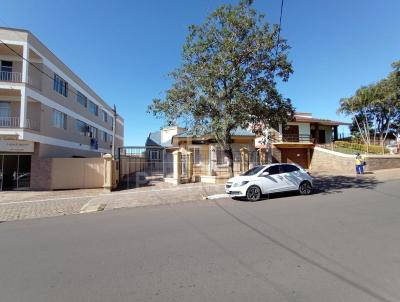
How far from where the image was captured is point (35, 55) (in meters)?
21.9

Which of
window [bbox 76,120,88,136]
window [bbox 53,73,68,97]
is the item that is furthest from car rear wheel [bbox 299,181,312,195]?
window [bbox 76,120,88,136]

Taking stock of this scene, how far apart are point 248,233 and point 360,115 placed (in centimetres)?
3771

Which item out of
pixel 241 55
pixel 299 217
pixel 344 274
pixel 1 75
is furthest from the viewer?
pixel 1 75

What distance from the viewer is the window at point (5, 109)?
21616 mm

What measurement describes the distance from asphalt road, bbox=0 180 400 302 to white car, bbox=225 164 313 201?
343 cm

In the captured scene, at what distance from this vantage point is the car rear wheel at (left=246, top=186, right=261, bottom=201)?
12.9m

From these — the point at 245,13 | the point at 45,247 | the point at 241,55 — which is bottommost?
the point at 45,247

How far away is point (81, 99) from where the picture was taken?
31922 mm

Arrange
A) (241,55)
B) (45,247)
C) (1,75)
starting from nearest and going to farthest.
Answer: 1. (45,247)
2. (241,55)
3. (1,75)

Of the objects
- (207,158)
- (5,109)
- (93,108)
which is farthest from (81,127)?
(207,158)

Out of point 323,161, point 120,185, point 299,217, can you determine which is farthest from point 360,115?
point 299,217

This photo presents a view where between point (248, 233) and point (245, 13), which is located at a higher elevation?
point (245, 13)

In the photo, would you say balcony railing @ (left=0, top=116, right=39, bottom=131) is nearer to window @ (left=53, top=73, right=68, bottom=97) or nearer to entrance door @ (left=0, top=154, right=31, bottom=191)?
entrance door @ (left=0, top=154, right=31, bottom=191)

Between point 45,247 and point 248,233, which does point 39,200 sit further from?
point 248,233
